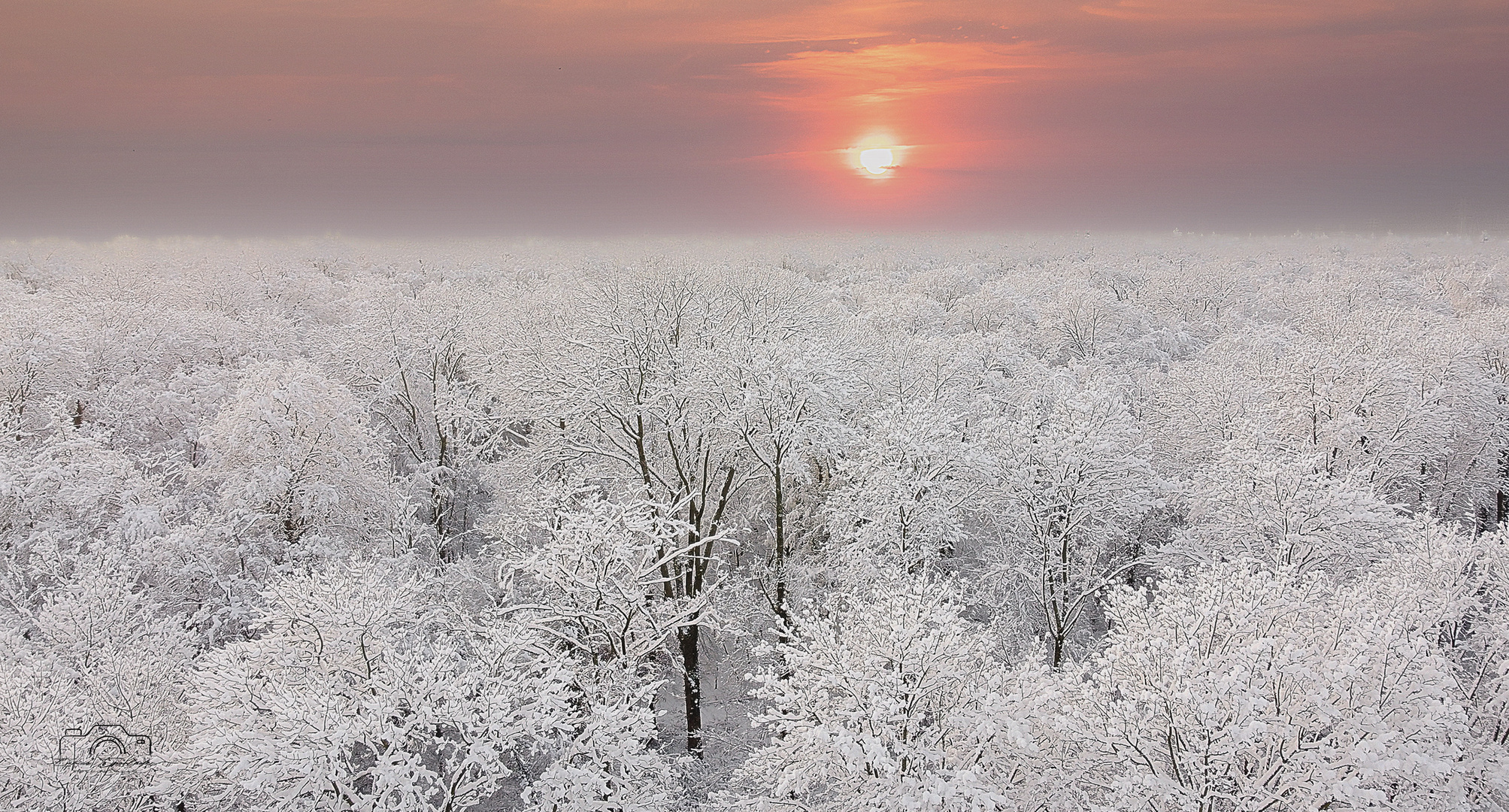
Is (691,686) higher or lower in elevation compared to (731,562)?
lower

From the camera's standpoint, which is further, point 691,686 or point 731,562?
point 731,562

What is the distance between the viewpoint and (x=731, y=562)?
2755 centimetres

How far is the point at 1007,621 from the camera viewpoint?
2011cm

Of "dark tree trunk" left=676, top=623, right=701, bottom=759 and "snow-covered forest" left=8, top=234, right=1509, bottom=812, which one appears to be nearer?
"snow-covered forest" left=8, top=234, right=1509, bottom=812

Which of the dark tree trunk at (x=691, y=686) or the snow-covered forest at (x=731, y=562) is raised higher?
the snow-covered forest at (x=731, y=562)

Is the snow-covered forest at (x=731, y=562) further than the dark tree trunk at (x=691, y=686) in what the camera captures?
No

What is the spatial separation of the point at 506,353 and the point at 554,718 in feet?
63.9

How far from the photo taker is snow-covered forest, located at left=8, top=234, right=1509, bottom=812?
11.7 metres

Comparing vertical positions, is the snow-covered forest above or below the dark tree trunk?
above

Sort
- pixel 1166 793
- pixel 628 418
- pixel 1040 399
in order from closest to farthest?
pixel 1166 793 < pixel 628 418 < pixel 1040 399

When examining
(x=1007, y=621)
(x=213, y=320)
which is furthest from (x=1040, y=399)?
(x=213, y=320)

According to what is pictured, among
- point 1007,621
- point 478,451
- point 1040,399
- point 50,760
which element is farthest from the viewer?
point 478,451

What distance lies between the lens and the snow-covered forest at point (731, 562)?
11734 millimetres

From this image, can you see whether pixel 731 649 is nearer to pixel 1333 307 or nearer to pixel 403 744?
pixel 403 744
